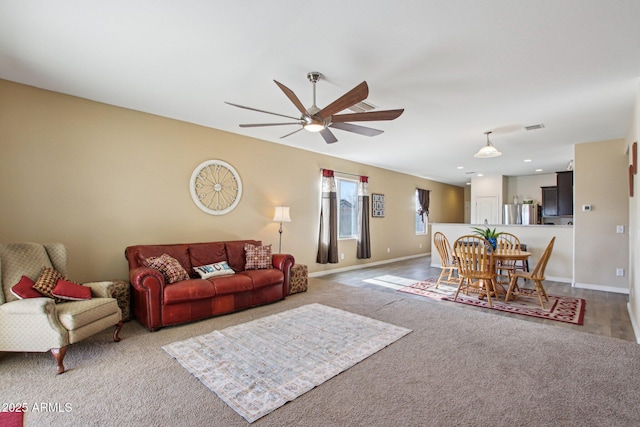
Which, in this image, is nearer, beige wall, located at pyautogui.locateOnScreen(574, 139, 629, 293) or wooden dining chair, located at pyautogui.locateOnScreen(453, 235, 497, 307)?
wooden dining chair, located at pyautogui.locateOnScreen(453, 235, 497, 307)

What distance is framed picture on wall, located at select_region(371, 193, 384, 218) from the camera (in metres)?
7.88

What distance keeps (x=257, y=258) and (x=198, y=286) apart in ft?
3.74

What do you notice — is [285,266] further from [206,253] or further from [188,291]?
[188,291]

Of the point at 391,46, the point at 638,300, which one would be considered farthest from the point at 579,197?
the point at 391,46

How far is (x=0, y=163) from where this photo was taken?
3.16 m

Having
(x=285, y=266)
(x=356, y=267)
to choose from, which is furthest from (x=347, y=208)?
(x=285, y=266)

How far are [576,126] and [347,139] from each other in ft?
11.3

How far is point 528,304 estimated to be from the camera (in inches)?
171

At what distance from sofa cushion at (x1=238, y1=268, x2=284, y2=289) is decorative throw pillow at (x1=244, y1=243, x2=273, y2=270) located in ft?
0.48

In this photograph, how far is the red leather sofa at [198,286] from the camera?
10.8ft

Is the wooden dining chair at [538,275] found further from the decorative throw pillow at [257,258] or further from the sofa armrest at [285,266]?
the decorative throw pillow at [257,258]

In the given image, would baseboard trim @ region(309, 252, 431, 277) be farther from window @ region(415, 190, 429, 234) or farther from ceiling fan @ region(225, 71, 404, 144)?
ceiling fan @ region(225, 71, 404, 144)

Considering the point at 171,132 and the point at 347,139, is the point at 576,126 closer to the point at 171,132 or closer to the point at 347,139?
the point at 347,139

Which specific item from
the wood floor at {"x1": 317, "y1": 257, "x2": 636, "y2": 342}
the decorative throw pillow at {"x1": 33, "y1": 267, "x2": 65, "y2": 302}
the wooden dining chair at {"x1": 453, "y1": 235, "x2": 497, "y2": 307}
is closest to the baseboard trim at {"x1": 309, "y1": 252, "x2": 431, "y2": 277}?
the wood floor at {"x1": 317, "y1": 257, "x2": 636, "y2": 342}
